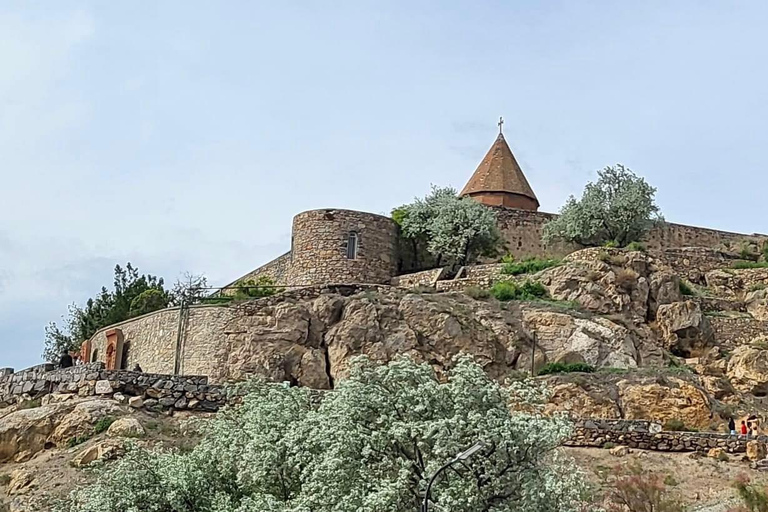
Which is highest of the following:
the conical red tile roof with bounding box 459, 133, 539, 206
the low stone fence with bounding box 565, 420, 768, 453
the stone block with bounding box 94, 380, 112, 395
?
the conical red tile roof with bounding box 459, 133, 539, 206

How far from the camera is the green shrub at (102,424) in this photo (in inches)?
923

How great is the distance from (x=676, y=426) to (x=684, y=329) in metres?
6.14

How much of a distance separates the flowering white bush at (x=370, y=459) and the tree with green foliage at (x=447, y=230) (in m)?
19.3

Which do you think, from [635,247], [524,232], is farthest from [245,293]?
[635,247]

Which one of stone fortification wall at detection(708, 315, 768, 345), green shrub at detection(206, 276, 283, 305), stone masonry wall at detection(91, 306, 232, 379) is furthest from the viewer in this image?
stone fortification wall at detection(708, 315, 768, 345)

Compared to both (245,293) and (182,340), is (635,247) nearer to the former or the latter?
(245,293)

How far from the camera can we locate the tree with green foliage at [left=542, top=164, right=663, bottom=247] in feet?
130

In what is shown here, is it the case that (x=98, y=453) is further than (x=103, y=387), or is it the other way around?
(x=103, y=387)

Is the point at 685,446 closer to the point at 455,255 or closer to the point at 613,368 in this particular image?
the point at 613,368

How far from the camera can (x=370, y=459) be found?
1683cm

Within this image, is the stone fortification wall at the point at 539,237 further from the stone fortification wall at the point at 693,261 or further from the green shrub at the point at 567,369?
the green shrub at the point at 567,369

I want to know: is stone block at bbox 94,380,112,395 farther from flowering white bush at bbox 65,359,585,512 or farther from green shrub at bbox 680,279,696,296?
green shrub at bbox 680,279,696,296

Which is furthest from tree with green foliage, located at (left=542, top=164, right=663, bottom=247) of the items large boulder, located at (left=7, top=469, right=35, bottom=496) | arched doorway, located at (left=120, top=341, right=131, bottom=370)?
large boulder, located at (left=7, top=469, right=35, bottom=496)

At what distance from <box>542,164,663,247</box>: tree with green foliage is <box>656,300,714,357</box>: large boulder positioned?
239 inches
